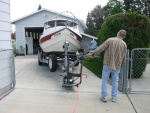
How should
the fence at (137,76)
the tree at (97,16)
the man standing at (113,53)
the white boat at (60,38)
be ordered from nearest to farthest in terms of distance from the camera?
the man standing at (113,53) → the fence at (137,76) → the white boat at (60,38) → the tree at (97,16)

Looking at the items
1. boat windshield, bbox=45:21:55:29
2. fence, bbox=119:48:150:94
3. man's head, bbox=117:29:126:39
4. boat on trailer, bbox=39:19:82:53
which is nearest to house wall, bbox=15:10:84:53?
boat windshield, bbox=45:21:55:29

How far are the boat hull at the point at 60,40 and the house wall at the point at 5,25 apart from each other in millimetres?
3015

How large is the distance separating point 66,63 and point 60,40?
1.65 metres

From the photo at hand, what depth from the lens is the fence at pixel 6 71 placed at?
6083 millimetres

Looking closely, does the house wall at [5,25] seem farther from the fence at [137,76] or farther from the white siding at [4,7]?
the fence at [137,76]

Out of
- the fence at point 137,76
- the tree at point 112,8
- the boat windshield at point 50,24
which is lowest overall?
the fence at point 137,76

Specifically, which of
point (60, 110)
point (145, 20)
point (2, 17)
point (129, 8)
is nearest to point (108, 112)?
point (60, 110)

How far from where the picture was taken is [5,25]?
6.29 m

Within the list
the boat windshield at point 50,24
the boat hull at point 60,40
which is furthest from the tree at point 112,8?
the boat hull at point 60,40

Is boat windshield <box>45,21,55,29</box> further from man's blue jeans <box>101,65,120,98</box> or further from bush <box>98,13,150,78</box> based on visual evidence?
man's blue jeans <box>101,65,120,98</box>

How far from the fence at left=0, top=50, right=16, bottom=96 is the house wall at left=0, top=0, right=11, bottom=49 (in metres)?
0.24

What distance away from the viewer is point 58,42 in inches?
370

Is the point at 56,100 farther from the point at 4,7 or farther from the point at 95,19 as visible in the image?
the point at 95,19

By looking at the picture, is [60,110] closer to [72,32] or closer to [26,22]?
[72,32]
